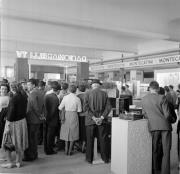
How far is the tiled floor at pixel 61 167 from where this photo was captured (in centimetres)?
372

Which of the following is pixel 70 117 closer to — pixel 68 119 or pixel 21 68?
pixel 68 119

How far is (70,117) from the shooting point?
4.51 m

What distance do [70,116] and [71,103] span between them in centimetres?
25

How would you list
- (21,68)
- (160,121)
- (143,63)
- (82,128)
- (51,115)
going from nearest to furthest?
(160,121)
(51,115)
(82,128)
(21,68)
(143,63)

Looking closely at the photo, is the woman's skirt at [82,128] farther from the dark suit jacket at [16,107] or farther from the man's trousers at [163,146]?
the man's trousers at [163,146]

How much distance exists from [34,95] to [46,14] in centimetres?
150

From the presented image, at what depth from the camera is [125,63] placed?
927 cm

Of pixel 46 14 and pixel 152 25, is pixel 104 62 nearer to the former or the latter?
pixel 152 25

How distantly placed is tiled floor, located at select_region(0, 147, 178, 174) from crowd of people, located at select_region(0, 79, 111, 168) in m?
0.14

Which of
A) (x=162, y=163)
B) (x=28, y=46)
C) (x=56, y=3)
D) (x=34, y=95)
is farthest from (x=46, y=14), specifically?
(x=28, y=46)

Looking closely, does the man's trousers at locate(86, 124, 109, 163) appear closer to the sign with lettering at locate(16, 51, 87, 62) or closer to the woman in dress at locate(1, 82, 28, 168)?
the woman in dress at locate(1, 82, 28, 168)

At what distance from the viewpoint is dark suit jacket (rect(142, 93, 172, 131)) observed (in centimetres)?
320

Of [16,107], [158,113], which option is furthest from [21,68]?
[158,113]

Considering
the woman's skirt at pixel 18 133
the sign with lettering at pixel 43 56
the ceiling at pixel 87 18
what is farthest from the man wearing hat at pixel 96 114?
the sign with lettering at pixel 43 56
